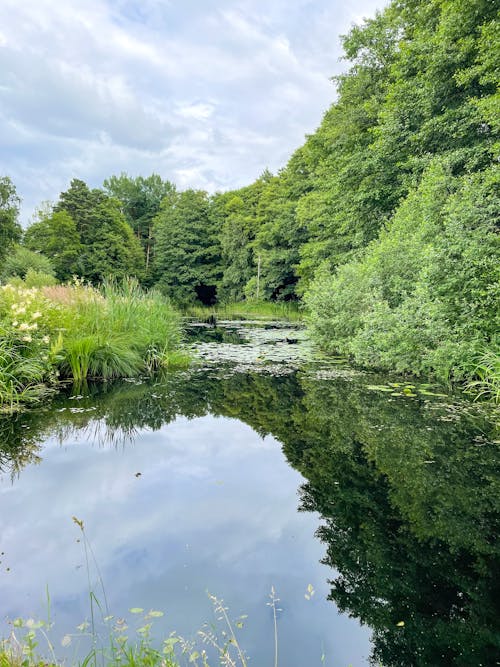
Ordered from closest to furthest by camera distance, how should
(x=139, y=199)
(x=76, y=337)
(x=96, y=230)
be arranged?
(x=76, y=337)
(x=96, y=230)
(x=139, y=199)

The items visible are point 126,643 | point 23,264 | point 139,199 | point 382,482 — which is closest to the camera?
point 126,643

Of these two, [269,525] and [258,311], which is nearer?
[269,525]

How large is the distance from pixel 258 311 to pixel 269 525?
1124 inches

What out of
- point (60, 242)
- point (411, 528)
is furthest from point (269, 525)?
point (60, 242)

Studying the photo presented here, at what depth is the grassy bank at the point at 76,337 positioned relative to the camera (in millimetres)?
5699

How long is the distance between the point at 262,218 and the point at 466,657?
32.4 m

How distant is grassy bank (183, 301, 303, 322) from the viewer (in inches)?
1048

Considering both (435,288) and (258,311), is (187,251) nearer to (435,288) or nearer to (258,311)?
(258,311)

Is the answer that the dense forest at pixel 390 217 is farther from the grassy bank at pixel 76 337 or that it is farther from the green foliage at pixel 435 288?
the grassy bank at pixel 76 337

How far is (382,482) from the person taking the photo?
349 centimetres

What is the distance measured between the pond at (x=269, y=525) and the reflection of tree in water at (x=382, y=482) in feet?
A: 0.04

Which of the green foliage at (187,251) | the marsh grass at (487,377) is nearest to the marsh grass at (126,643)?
the marsh grass at (487,377)

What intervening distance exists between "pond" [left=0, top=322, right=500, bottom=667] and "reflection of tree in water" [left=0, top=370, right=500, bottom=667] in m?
0.01

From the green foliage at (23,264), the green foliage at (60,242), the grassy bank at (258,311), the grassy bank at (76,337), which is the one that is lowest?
the grassy bank at (258,311)
